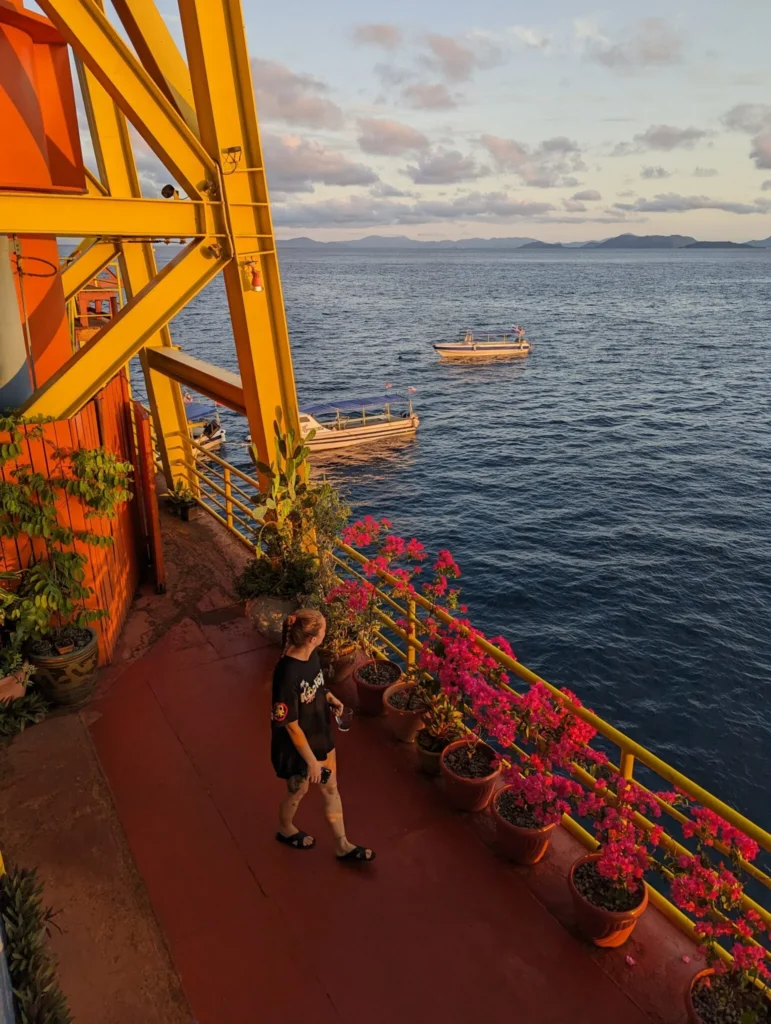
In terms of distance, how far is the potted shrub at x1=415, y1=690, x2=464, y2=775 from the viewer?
5.35 meters

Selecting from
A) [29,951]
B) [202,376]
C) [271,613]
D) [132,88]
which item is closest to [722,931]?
[29,951]

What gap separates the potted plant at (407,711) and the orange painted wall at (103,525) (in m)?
3.09

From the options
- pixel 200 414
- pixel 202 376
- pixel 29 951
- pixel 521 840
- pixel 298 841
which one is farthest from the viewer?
pixel 200 414

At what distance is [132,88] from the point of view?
213 inches

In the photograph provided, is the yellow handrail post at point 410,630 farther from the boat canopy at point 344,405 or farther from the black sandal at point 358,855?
the boat canopy at point 344,405

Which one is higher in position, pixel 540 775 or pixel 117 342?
pixel 117 342

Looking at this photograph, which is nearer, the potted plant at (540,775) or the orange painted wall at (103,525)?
the potted plant at (540,775)

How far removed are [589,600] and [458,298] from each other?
4724 inches

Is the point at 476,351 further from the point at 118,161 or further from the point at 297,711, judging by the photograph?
the point at 297,711

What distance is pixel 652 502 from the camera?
29672 millimetres

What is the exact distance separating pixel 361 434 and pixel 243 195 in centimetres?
3238

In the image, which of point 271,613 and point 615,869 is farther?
point 271,613

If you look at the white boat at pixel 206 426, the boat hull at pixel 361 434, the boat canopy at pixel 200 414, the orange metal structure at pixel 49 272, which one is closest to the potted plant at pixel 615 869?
the orange metal structure at pixel 49 272

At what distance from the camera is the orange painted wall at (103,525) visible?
611 centimetres
